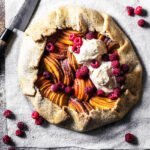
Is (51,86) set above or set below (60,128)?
above

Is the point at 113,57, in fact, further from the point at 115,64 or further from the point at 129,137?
the point at 129,137

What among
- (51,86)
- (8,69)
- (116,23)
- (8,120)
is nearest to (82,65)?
(51,86)

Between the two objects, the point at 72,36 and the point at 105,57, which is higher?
the point at 72,36

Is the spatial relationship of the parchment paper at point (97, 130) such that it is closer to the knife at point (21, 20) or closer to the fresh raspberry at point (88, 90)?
the knife at point (21, 20)

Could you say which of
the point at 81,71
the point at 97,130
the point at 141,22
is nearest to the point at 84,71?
the point at 81,71

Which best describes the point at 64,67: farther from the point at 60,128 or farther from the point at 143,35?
the point at 143,35

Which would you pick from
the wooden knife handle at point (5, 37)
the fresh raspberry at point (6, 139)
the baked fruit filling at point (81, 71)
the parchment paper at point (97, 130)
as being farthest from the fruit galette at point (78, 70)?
the fresh raspberry at point (6, 139)

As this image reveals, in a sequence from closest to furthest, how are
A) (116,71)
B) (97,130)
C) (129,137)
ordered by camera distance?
(116,71), (129,137), (97,130)
